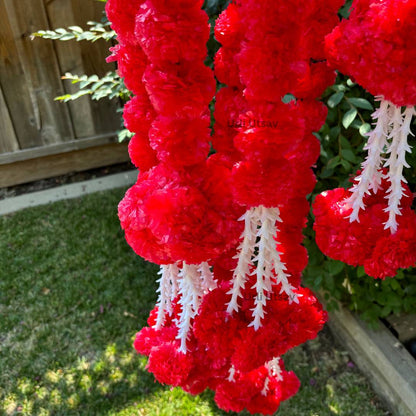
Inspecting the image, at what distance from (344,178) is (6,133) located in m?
2.93

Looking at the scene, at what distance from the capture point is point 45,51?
327 centimetres

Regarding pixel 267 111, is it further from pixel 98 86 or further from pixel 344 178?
pixel 98 86

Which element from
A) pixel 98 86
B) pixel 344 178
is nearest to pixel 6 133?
pixel 98 86

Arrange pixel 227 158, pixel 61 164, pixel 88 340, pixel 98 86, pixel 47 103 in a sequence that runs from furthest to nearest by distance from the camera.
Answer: pixel 61 164
pixel 47 103
pixel 88 340
pixel 98 86
pixel 227 158

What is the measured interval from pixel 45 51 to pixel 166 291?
290 cm

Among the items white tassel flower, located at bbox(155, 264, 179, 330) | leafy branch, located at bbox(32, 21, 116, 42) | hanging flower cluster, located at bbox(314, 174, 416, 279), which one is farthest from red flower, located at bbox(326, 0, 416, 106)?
leafy branch, located at bbox(32, 21, 116, 42)


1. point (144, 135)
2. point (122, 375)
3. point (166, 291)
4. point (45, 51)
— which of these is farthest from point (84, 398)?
point (45, 51)

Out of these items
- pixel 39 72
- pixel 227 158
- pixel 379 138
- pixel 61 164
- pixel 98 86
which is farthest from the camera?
pixel 61 164

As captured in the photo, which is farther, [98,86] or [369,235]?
[98,86]

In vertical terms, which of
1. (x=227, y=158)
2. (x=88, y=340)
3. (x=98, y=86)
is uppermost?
(x=227, y=158)

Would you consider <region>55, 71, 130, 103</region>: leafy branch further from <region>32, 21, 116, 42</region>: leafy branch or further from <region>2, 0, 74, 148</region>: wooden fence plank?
<region>2, 0, 74, 148</region>: wooden fence plank

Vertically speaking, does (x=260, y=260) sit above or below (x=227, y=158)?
below

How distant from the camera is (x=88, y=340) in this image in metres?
2.36

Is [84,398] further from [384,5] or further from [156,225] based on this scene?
[384,5]
